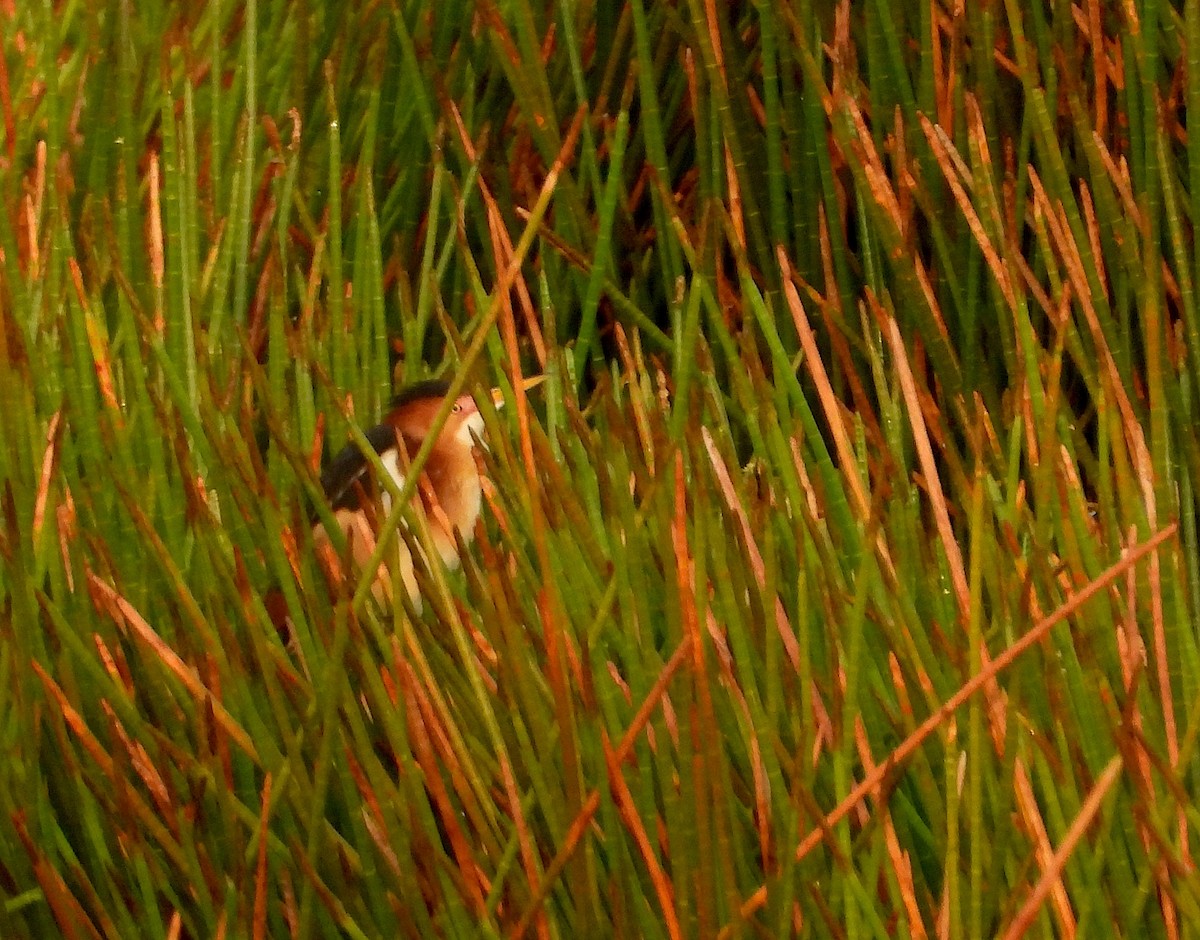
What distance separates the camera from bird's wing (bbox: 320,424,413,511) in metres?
1.18

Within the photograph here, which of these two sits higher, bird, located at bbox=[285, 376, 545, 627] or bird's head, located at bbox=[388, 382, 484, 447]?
bird's head, located at bbox=[388, 382, 484, 447]

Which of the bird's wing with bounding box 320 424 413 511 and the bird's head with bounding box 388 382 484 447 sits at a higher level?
the bird's head with bounding box 388 382 484 447

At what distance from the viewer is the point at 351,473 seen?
1.21 m

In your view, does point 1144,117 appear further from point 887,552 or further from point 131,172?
point 131,172

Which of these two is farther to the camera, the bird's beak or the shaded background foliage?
the bird's beak

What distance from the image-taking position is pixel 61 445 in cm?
109

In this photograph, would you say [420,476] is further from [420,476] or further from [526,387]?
[526,387]

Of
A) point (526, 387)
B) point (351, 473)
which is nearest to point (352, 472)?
point (351, 473)

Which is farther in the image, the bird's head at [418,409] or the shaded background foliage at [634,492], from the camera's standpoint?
the bird's head at [418,409]

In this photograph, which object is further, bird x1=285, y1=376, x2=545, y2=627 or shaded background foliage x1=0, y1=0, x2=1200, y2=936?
bird x1=285, y1=376, x2=545, y2=627

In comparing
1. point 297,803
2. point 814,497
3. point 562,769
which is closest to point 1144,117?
point 814,497

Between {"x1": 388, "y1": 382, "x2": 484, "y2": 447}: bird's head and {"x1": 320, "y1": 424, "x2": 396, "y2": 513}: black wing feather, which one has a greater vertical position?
{"x1": 388, "y1": 382, "x2": 484, "y2": 447}: bird's head

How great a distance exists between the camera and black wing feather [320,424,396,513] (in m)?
1.18

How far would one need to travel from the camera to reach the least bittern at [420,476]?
117 cm
